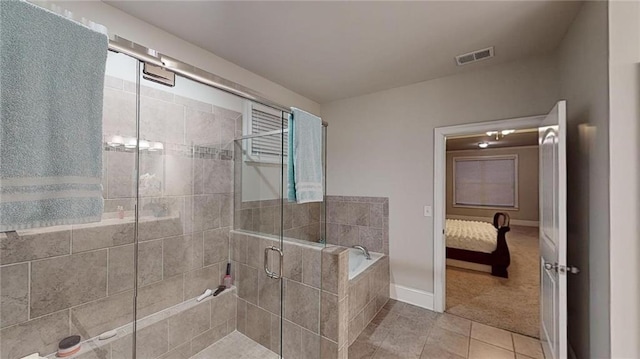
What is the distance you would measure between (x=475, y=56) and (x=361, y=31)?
3.85 ft

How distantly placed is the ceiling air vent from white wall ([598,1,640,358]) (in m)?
0.94

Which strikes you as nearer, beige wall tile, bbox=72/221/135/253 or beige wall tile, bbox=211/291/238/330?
beige wall tile, bbox=72/221/135/253

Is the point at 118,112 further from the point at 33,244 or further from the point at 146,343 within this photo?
the point at 146,343

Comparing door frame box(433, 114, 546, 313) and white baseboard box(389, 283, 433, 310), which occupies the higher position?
door frame box(433, 114, 546, 313)

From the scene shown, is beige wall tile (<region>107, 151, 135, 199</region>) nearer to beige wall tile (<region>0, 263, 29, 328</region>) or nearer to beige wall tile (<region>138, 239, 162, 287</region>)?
beige wall tile (<region>138, 239, 162, 287</region>)

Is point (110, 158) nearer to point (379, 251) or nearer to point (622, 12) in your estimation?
point (379, 251)

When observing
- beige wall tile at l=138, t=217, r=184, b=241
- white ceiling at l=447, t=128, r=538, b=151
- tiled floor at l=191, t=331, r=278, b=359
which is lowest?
tiled floor at l=191, t=331, r=278, b=359

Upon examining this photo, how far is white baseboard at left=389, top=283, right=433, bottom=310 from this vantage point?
104 inches

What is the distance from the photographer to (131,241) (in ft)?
5.52

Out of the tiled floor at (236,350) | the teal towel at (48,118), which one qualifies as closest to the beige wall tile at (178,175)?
the teal towel at (48,118)

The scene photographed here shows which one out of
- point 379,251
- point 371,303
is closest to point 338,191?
point 379,251

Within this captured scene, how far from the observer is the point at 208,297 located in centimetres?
208

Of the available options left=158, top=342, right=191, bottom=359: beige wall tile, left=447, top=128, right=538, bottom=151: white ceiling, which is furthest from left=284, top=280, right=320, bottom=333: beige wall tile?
left=447, top=128, right=538, bottom=151: white ceiling

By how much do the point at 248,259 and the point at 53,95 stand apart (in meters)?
1.72
